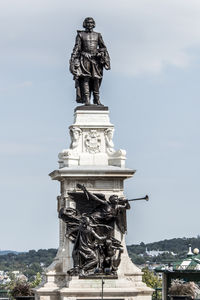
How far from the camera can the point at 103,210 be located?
156ft

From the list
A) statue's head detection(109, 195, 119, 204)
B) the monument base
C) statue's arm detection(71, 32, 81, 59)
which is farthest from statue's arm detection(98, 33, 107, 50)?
the monument base

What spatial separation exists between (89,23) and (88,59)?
46.0 inches

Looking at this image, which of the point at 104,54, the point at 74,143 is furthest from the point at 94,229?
the point at 104,54

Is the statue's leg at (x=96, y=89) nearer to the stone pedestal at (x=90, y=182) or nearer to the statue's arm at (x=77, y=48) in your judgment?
the stone pedestal at (x=90, y=182)

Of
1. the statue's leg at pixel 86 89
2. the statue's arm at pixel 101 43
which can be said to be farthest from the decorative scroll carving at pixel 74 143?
the statue's arm at pixel 101 43

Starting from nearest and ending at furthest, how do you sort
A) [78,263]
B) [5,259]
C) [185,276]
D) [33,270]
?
[78,263]
[185,276]
[33,270]
[5,259]

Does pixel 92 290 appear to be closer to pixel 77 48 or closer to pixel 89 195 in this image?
pixel 89 195

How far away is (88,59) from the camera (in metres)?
49.1

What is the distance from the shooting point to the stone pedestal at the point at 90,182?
4691cm

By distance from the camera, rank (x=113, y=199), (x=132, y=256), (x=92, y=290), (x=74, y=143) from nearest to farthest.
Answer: (x=92, y=290), (x=113, y=199), (x=74, y=143), (x=132, y=256)

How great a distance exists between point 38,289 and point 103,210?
10.6 ft

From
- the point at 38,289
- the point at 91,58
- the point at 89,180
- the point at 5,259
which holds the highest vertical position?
the point at 5,259

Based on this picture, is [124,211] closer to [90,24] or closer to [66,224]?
[66,224]

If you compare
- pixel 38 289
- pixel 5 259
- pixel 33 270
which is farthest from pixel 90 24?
pixel 5 259
